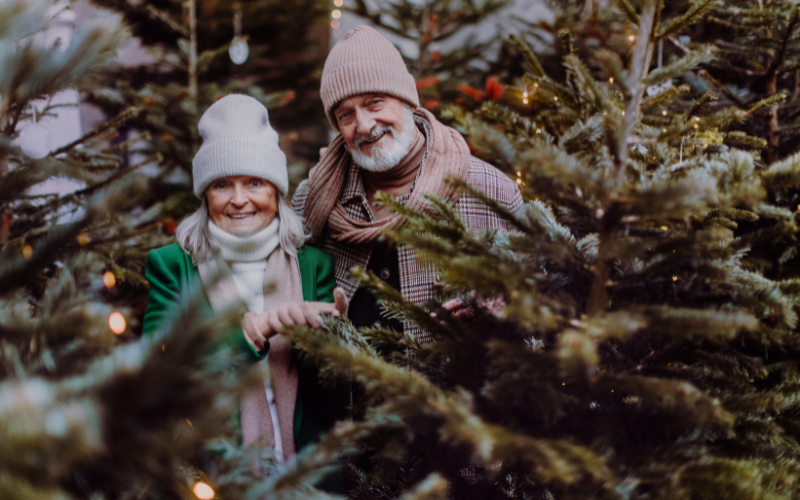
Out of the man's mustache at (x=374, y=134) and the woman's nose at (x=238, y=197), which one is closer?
the woman's nose at (x=238, y=197)

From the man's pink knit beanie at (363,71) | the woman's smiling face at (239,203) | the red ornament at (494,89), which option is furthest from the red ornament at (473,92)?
the woman's smiling face at (239,203)

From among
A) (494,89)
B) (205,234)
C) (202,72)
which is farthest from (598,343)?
(202,72)

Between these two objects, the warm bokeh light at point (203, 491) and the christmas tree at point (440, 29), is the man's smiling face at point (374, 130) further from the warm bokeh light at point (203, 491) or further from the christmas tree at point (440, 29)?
the christmas tree at point (440, 29)

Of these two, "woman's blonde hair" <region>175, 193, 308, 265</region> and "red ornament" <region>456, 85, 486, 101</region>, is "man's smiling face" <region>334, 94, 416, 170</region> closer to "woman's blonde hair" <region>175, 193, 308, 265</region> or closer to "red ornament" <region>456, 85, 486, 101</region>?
"woman's blonde hair" <region>175, 193, 308, 265</region>

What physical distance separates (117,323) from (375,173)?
1.21 meters

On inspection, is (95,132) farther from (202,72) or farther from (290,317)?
(202,72)

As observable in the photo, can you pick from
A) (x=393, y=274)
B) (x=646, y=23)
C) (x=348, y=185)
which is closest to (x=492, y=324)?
(x=646, y=23)

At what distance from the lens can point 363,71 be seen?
163 cm

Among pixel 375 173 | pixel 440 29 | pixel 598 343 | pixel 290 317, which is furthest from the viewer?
pixel 440 29

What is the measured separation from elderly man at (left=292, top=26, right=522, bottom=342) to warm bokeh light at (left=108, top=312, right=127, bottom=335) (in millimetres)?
972

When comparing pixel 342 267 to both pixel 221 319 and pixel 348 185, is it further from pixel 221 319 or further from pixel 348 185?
pixel 221 319

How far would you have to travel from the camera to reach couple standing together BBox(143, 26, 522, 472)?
133cm

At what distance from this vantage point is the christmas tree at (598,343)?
0.56 metres

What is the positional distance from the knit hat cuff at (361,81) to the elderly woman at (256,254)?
0.85 ft
